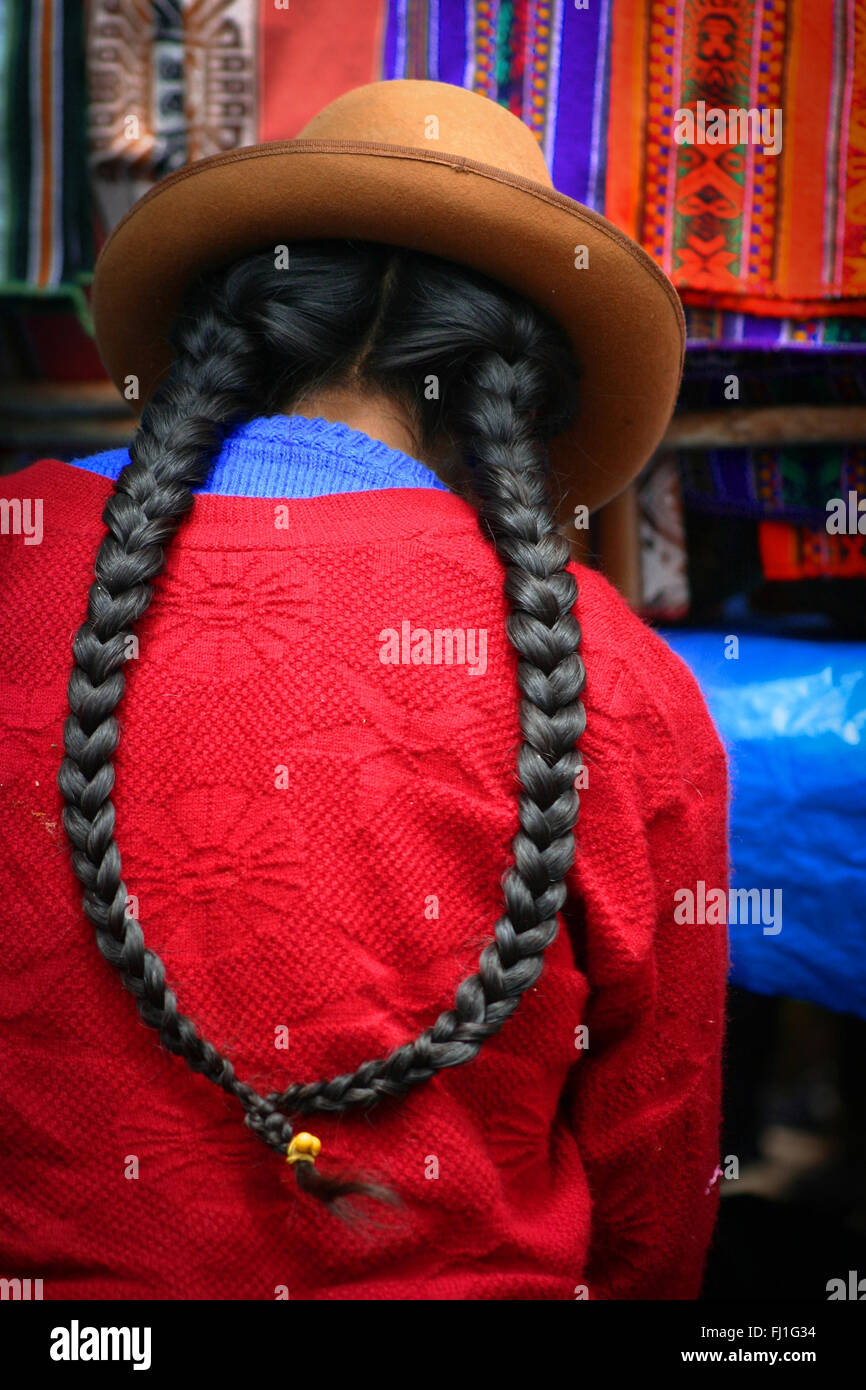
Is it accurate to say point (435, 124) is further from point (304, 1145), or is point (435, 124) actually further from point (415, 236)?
point (304, 1145)

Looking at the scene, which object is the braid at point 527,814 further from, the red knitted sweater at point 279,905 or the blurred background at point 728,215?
the blurred background at point 728,215

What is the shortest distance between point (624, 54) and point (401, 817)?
5.27ft

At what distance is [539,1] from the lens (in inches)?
70.6

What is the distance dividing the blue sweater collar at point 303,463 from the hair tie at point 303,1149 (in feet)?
1.79

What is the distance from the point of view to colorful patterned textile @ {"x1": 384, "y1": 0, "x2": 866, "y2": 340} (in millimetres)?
1779

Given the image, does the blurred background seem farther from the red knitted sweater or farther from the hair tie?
the hair tie

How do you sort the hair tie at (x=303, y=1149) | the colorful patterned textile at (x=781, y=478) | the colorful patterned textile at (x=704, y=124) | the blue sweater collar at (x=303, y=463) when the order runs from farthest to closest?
the colorful patterned textile at (x=781, y=478), the colorful patterned textile at (x=704, y=124), the blue sweater collar at (x=303, y=463), the hair tie at (x=303, y=1149)

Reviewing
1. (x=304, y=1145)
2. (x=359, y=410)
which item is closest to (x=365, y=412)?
(x=359, y=410)

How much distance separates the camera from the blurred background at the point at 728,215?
1.66 m

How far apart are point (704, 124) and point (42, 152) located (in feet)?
4.00

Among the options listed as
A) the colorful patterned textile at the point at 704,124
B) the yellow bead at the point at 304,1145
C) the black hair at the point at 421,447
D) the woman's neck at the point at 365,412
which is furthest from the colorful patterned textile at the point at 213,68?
the yellow bead at the point at 304,1145

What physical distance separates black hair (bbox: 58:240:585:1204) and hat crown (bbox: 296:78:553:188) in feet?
0.51

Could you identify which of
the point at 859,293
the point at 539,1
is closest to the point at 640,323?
the point at 859,293

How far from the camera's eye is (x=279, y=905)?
837mm
